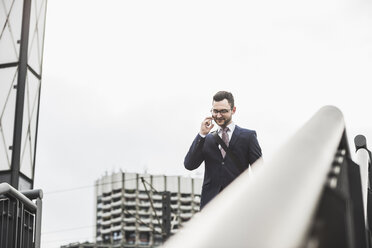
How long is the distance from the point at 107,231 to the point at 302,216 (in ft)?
539

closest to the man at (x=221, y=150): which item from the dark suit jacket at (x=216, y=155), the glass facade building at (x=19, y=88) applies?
the dark suit jacket at (x=216, y=155)

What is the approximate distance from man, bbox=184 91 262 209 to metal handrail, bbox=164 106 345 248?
311 cm

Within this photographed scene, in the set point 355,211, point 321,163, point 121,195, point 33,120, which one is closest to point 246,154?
point 355,211

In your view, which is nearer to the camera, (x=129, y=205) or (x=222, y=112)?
(x=222, y=112)

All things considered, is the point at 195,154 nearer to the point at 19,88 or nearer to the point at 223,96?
the point at 223,96

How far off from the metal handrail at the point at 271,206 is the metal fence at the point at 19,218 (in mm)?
3646

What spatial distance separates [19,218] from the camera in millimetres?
5078

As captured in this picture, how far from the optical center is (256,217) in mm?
993

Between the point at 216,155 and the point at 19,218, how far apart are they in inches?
64.6

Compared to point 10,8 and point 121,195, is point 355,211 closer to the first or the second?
point 10,8

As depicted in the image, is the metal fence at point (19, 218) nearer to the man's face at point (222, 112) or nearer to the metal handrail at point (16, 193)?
the metal handrail at point (16, 193)

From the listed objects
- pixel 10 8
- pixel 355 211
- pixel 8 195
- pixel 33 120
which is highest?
pixel 10 8

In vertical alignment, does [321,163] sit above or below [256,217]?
above

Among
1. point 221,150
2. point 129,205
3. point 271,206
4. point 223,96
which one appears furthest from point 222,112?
point 129,205
